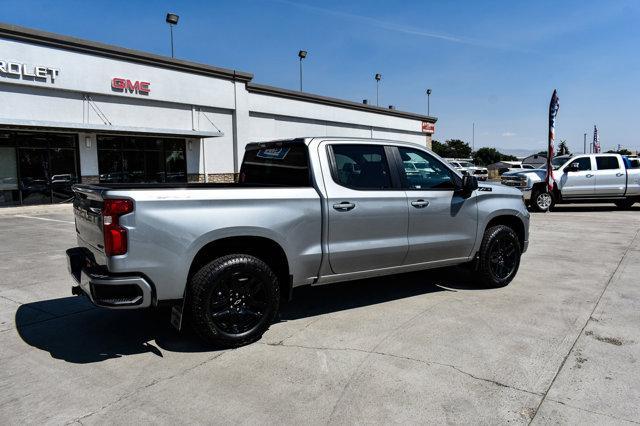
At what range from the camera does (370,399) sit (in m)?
3.23

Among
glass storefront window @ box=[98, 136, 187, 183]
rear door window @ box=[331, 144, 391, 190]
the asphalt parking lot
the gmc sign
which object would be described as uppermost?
the gmc sign

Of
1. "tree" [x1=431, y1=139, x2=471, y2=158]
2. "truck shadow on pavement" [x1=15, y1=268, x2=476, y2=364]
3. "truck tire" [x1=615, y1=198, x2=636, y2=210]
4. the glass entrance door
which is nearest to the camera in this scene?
"truck shadow on pavement" [x1=15, y1=268, x2=476, y2=364]

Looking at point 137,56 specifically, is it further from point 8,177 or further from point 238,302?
point 238,302

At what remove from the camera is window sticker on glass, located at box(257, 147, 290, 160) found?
5080 mm

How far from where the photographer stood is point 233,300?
4.09 m

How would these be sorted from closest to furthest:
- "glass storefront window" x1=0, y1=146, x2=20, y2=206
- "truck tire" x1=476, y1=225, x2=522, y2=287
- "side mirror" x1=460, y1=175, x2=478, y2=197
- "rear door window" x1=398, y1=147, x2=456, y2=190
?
"rear door window" x1=398, y1=147, x2=456, y2=190 < "side mirror" x1=460, y1=175, x2=478, y2=197 < "truck tire" x1=476, y1=225, x2=522, y2=287 < "glass storefront window" x1=0, y1=146, x2=20, y2=206

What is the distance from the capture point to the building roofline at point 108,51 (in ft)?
56.7

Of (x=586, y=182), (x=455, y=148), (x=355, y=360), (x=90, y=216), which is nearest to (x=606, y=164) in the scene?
(x=586, y=182)

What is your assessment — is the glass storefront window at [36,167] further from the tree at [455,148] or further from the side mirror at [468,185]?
the tree at [455,148]

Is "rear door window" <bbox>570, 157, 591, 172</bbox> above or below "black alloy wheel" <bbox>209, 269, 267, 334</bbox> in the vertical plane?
above

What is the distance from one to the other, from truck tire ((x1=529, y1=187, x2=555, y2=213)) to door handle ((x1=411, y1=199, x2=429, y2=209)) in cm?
1286

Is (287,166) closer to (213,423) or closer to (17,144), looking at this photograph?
(213,423)

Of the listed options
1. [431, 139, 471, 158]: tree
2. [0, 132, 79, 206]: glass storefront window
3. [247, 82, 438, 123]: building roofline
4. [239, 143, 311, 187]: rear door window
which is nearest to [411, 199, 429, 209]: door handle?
[239, 143, 311, 187]: rear door window

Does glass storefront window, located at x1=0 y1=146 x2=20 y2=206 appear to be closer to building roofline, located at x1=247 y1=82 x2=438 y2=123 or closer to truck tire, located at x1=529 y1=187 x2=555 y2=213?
building roofline, located at x1=247 y1=82 x2=438 y2=123
